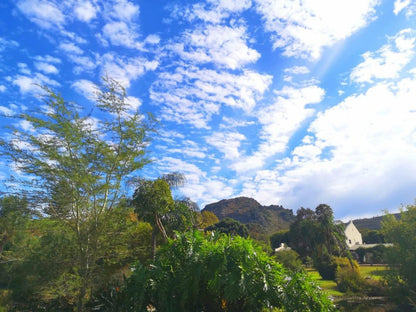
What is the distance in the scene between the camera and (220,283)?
20.9 ft

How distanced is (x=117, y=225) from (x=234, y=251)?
6.06 metres

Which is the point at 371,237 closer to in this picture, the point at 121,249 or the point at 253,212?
the point at 253,212

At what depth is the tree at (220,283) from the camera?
6.52 m

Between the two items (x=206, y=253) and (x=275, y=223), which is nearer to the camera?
(x=206, y=253)

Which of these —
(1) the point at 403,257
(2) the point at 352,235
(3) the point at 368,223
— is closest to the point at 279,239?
(2) the point at 352,235

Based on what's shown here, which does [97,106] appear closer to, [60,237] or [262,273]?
[60,237]

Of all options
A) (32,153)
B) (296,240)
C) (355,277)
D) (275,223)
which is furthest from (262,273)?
(275,223)

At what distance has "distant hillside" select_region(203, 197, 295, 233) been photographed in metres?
116

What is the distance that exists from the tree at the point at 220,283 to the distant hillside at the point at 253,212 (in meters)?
104

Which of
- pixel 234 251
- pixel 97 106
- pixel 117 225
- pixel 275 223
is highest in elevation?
pixel 275 223

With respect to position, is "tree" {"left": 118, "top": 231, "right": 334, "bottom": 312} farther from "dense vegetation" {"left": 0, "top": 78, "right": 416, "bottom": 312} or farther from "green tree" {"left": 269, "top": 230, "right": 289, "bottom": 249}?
"green tree" {"left": 269, "top": 230, "right": 289, "bottom": 249}

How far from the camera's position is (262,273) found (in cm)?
668

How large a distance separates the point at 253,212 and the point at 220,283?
4661 inches

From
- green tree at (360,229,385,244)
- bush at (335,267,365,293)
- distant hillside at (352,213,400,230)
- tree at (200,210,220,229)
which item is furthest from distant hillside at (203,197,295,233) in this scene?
bush at (335,267,365,293)
